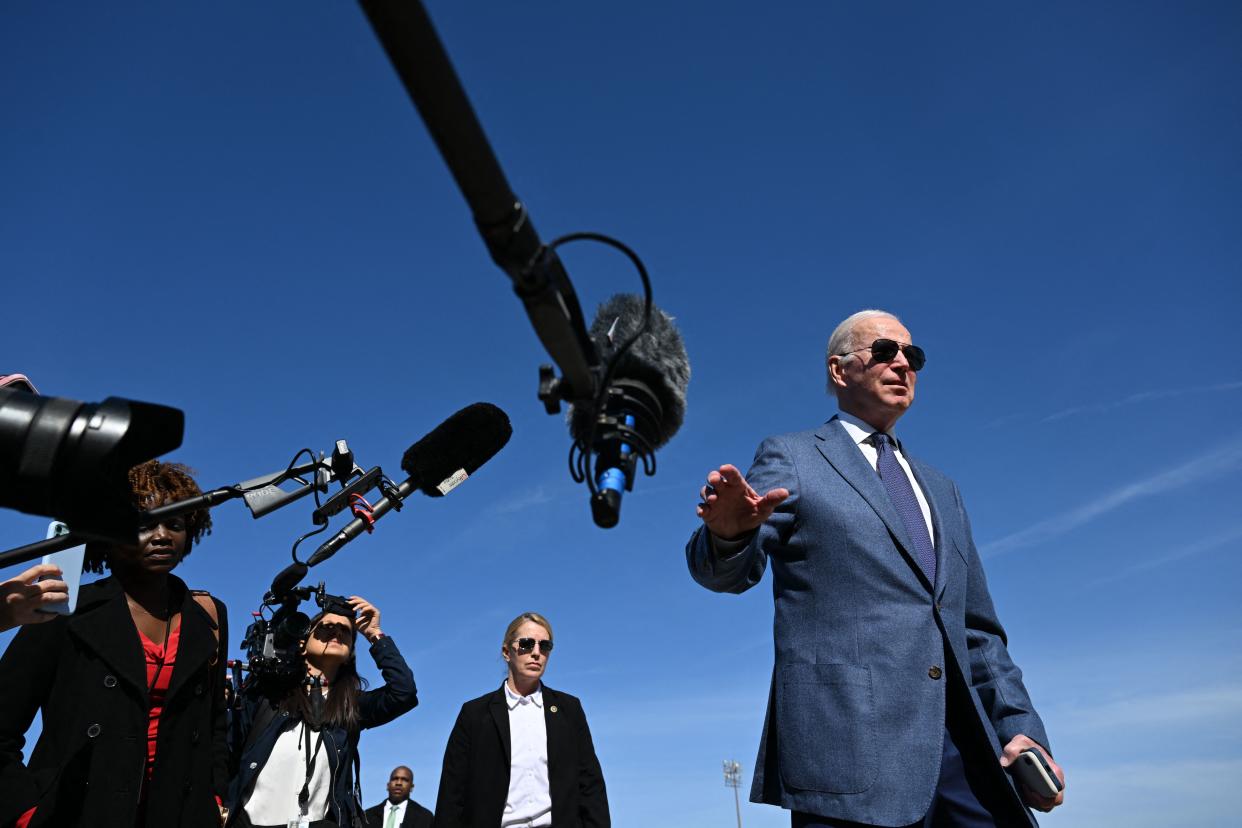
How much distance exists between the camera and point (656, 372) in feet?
6.66

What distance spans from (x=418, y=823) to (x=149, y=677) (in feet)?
31.4

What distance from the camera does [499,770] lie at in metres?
6.76

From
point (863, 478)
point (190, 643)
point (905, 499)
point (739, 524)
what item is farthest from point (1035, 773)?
point (190, 643)

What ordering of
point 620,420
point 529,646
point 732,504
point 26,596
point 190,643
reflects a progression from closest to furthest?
1. point 620,420
2. point 26,596
3. point 732,504
4. point 190,643
5. point 529,646

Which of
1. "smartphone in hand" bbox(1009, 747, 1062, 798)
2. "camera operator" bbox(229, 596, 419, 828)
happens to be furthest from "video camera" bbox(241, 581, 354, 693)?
"smartphone in hand" bbox(1009, 747, 1062, 798)

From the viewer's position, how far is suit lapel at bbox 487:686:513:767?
6812 mm

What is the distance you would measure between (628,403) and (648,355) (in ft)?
0.45

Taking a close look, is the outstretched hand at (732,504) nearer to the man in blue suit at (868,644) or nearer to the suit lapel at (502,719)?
the man in blue suit at (868,644)

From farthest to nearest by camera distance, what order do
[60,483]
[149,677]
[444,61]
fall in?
[149,677], [60,483], [444,61]

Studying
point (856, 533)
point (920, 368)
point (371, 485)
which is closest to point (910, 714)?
point (856, 533)

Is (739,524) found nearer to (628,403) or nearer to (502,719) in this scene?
(628,403)

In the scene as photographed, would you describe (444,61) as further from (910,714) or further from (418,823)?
(418,823)

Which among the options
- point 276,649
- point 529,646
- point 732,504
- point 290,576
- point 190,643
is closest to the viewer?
point 732,504

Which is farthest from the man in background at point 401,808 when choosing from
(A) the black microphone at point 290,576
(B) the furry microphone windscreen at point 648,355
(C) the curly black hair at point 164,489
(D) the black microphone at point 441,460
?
(B) the furry microphone windscreen at point 648,355
